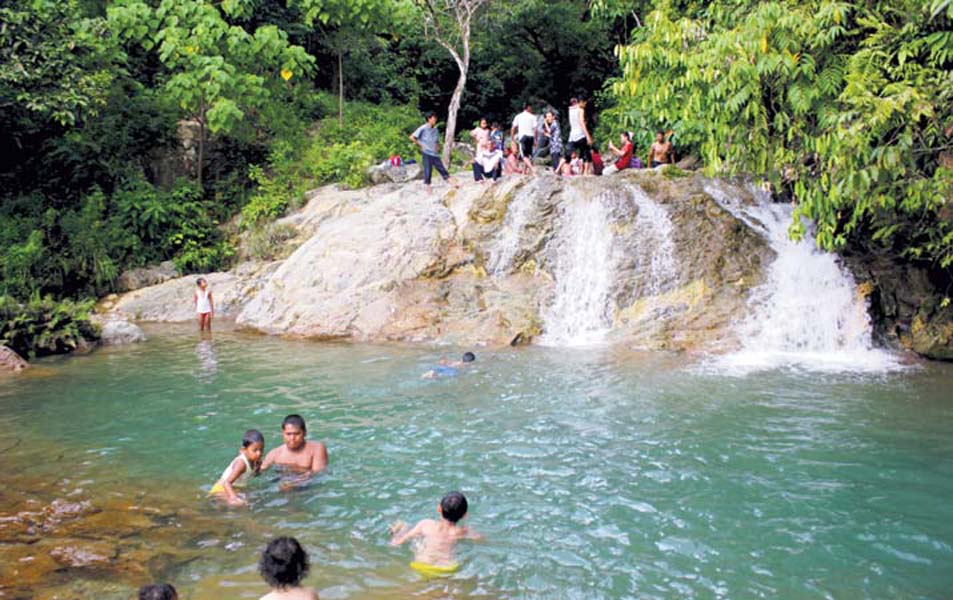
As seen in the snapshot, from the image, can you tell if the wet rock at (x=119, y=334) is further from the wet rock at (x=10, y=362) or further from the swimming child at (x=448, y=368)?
the swimming child at (x=448, y=368)

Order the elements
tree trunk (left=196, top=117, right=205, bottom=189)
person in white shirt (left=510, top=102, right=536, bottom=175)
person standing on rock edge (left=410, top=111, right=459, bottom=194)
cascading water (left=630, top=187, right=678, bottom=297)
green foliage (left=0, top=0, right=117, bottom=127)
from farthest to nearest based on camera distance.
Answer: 1. tree trunk (left=196, top=117, right=205, bottom=189)
2. person in white shirt (left=510, top=102, right=536, bottom=175)
3. person standing on rock edge (left=410, top=111, right=459, bottom=194)
4. green foliage (left=0, top=0, right=117, bottom=127)
5. cascading water (left=630, top=187, right=678, bottom=297)

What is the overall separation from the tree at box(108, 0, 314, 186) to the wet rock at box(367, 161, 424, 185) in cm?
339

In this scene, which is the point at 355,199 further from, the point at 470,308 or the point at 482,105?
the point at 482,105

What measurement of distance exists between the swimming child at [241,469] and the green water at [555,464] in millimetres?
166

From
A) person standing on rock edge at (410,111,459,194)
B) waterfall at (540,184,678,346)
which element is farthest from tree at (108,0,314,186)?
waterfall at (540,184,678,346)

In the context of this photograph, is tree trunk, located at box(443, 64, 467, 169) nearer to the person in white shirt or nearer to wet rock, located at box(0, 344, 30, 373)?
the person in white shirt

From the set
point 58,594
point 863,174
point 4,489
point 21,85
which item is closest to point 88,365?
point 4,489

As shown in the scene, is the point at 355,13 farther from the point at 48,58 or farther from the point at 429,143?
the point at 48,58

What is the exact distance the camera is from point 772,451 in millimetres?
7730

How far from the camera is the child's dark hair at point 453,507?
5633 millimetres

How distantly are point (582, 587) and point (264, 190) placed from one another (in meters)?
17.9

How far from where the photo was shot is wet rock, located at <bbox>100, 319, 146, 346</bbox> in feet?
48.5

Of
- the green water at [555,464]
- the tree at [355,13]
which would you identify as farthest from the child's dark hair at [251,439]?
the tree at [355,13]

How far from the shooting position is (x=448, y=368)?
440 inches
